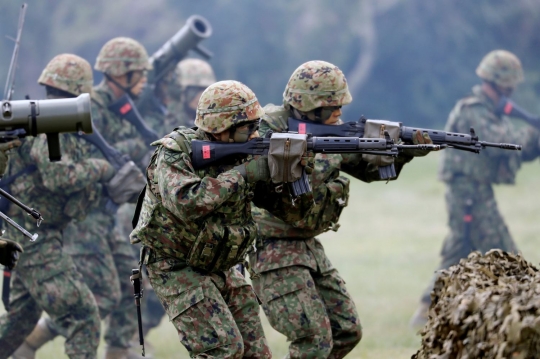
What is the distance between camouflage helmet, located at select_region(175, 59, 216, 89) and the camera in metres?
12.8

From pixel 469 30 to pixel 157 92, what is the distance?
17.3 meters

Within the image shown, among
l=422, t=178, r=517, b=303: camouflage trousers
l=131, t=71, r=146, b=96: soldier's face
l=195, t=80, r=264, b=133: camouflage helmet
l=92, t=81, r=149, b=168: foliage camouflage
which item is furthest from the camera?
l=422, t=178, r=517, b=303: camouflage trousers

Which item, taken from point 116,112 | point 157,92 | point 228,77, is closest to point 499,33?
point 228,77

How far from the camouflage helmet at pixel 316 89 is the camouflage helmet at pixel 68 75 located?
266 cm

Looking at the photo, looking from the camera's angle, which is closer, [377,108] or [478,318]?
[478,318]

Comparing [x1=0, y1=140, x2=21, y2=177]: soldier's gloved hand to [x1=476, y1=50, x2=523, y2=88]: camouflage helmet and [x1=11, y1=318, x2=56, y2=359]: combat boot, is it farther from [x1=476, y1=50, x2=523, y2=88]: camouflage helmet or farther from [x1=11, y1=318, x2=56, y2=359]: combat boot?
[x1=476, y1=50, x2=523, y2=88]: camouflage helmet

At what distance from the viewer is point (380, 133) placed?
7.34 m

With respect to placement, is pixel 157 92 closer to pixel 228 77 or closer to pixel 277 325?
pixel 277 325

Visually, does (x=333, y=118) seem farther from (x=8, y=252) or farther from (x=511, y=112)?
(x=511, y=112)

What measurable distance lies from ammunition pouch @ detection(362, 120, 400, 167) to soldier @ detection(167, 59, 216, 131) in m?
5.36

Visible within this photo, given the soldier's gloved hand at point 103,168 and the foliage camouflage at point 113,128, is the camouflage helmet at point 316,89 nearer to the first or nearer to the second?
the soldier's gloved hand at point 103,168

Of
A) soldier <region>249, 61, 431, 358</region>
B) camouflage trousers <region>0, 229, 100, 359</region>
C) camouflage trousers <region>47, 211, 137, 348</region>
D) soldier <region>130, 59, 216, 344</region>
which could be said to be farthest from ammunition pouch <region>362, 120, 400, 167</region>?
soldier <region>130, 59, 216, 344</region>

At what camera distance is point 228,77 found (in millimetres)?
28109

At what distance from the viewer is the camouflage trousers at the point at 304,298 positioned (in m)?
6.96
